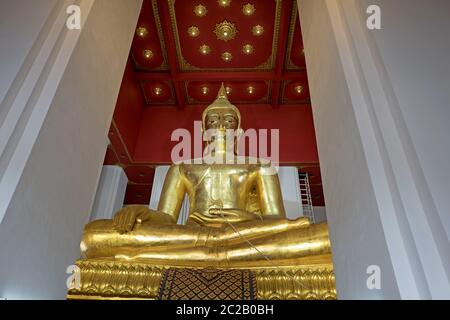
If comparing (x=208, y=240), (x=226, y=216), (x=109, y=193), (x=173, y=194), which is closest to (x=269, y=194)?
(x=226, y=216)

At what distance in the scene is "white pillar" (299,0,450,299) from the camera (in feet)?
2.55

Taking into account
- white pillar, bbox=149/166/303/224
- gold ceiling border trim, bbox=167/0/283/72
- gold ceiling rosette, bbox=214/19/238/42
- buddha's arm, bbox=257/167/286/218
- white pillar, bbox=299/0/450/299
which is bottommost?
white pillar, bbox=299/0/450/299

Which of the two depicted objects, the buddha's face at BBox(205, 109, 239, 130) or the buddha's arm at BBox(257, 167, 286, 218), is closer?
the buddha's arm at BBox(257, 167, 286, 218)

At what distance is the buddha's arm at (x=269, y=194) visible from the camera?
2.75 metres

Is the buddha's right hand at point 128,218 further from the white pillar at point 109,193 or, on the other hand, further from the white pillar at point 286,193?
the white pillar at point 109,193

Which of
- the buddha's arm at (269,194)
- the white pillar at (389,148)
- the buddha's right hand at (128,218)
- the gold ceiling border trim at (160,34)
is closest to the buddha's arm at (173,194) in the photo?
the buddha's arm at (269,194)

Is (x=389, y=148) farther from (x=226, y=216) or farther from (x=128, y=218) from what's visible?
(x=226, y=216)

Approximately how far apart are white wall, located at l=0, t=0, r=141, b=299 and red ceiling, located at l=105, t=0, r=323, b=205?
1769mm

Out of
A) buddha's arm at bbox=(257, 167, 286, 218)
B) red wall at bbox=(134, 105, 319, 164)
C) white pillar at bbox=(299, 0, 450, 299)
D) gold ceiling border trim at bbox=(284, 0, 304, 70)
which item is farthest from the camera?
red wall at bbox=(134, 105, 319, 164)

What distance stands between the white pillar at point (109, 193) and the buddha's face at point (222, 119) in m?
1.52

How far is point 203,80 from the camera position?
14.4 ft

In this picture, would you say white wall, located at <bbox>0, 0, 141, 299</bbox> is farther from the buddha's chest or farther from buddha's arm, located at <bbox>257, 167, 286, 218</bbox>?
buddha's arm, located at <bbox>257, 167, 286, 218</bbox>

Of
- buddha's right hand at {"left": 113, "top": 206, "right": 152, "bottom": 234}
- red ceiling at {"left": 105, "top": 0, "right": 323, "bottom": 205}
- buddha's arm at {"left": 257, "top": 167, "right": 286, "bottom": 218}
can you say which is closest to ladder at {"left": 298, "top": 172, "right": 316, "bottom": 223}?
red ceiling at {"left": 105, "top": 0, "right": 323, "bottom": 205}
